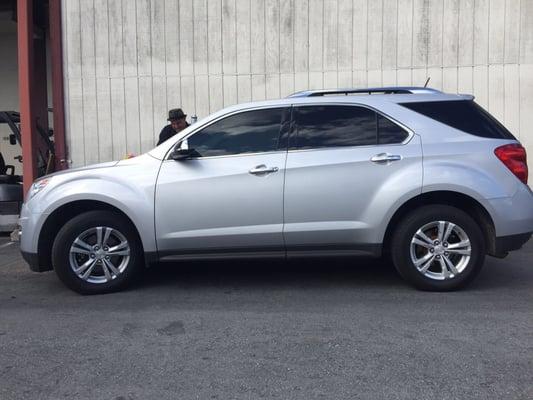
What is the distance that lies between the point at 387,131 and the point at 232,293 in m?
2.14

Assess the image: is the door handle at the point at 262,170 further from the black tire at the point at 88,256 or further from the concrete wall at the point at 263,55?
the concrete wall at the point at 263,55

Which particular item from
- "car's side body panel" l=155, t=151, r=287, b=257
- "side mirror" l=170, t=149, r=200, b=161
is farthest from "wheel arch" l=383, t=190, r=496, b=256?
"side mirror" l=170, t=149, r=200, b=161

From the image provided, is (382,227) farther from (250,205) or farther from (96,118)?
(96,118)

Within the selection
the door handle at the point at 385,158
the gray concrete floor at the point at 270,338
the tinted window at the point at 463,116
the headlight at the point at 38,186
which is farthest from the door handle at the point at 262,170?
the headlight at the point at 38,186

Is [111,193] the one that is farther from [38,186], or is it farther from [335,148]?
[335,148]

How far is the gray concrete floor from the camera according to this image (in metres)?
3.69

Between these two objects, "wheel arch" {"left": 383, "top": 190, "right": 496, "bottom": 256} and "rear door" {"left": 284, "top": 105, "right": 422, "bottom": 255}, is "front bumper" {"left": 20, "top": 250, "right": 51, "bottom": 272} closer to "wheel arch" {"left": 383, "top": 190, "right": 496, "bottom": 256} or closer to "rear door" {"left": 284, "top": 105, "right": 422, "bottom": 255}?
"rear door" {"left": 284, "top": 105, "right": 422, "bottom": 255}

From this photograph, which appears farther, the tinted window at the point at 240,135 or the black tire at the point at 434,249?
the tinted window at the point at 240,135

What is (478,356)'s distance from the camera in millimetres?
4090

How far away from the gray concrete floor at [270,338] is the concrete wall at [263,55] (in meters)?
4.77

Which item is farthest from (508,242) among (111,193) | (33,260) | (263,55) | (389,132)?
(263,55)

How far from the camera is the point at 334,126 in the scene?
5684 millimetres

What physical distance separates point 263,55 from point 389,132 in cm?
536

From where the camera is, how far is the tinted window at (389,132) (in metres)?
5.60
